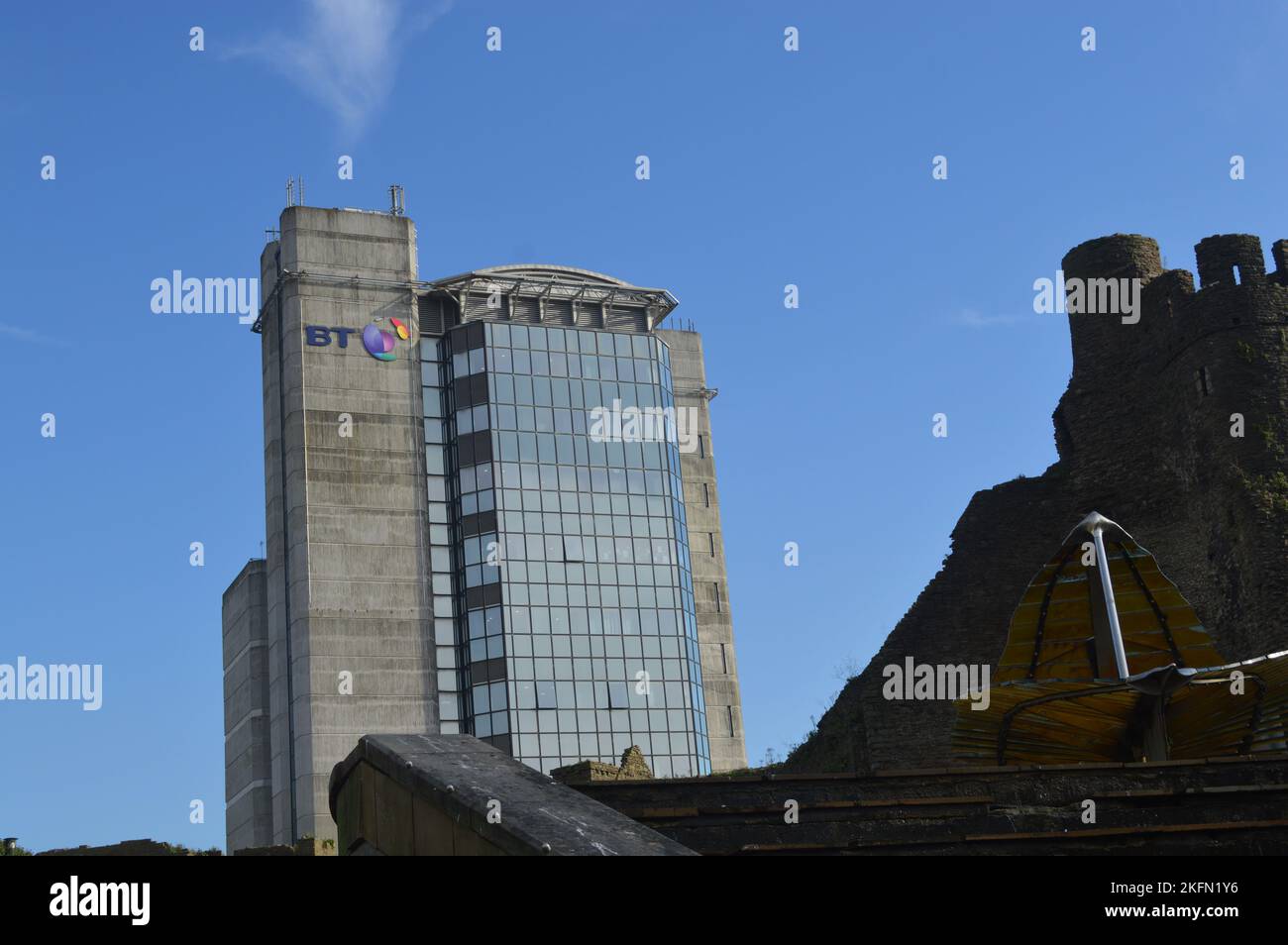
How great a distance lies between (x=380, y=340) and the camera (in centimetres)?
9188

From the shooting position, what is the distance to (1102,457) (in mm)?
43969

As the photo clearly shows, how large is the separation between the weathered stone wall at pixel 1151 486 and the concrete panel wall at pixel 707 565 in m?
51.5

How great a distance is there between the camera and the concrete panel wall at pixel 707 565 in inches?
3814

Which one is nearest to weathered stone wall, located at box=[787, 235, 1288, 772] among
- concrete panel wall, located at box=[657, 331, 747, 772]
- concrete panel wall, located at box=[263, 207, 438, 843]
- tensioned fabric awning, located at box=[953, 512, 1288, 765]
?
tensioned fabric awning, located at box=[953, 512, 1288, 765]

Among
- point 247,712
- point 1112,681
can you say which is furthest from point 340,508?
point 1112,681

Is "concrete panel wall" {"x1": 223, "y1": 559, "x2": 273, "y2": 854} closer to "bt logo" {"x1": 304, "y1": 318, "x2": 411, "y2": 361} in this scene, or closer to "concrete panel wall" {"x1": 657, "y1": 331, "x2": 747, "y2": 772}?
"bt logo" {"x1": 304, "y1": 318, "x2": 411, "y2": 361}

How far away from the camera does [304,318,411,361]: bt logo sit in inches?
3556

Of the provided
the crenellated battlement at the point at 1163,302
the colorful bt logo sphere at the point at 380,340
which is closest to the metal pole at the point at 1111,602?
the crenellated battlement at the point at 1163,302

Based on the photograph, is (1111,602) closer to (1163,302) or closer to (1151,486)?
(1151,486)

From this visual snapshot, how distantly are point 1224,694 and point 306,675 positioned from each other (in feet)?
220

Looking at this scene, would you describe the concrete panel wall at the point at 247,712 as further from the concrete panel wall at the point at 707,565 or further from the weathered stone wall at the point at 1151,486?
the weathered stone wall at the point at 1151,486

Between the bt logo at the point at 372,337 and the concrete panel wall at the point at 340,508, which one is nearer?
the concrete panel wall at the point at 340,508

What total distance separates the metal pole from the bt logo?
224 ft
